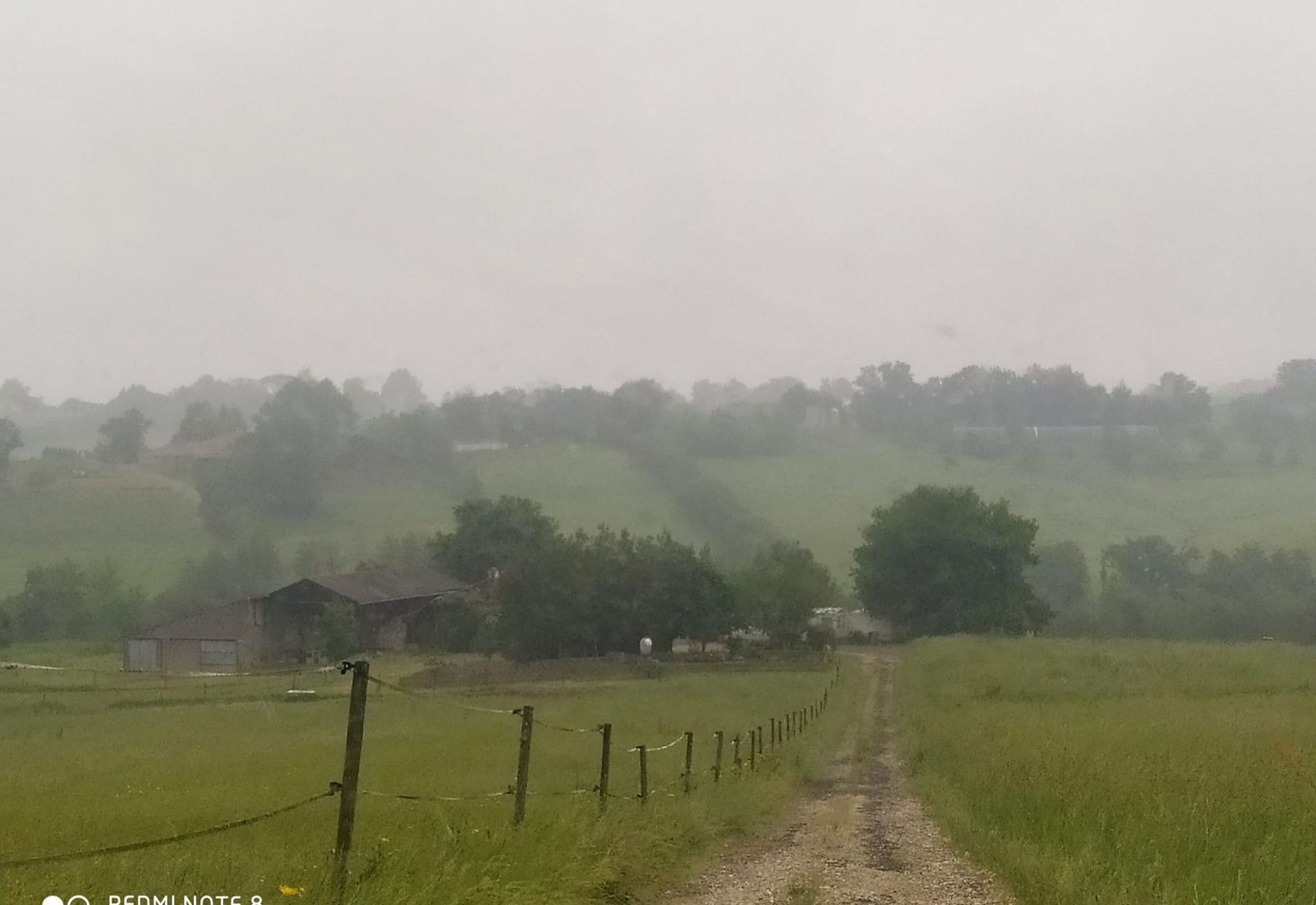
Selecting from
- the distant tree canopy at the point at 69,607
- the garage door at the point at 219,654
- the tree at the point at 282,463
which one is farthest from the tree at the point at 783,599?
the tree at the point at 282,463

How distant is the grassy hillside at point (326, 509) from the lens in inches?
4432

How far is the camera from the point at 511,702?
4341 centimetres

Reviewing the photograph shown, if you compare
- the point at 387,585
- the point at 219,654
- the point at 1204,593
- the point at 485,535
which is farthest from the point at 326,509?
the point at 1204,593

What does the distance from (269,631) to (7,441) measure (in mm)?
93224

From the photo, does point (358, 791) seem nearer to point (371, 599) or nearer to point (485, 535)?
point (371, 599)

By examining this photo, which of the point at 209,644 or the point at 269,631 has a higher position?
the point at 269,631

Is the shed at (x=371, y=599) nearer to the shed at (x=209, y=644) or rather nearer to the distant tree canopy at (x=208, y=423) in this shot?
the shed at (x=209, y=644)

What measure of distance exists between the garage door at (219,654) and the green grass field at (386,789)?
2133 centimetres

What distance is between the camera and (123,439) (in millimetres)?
154000

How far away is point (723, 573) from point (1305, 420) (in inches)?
5275

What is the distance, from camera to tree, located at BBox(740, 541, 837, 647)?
72.8m

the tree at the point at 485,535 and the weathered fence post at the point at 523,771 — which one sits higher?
the tree at the point at 485,535

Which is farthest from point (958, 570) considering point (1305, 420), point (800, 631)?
point (1305, 420)

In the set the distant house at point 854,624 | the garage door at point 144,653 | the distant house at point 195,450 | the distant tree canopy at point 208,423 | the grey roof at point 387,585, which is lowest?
the garage door at point 144,653
